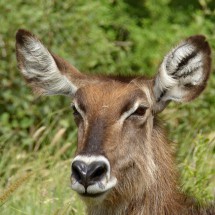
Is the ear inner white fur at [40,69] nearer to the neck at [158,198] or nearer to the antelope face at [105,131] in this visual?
the antelope face at [105,131]

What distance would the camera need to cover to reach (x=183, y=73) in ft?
28.1

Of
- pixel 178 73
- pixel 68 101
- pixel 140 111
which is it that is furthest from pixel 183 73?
pixel 68 101

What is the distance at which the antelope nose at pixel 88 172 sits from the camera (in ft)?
25.1

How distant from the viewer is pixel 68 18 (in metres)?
12.3

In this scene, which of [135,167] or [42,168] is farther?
[42,168]

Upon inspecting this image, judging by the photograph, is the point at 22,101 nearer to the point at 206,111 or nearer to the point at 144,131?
the point at 206,111

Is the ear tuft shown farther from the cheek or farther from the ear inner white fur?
the cheek

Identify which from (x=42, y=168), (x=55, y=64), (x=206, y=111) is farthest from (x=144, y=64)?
(x=55, y=64)

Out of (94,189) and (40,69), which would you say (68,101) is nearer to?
(40,69)

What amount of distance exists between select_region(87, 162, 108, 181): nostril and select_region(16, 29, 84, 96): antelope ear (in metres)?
1.09

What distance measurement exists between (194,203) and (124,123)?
89 cm

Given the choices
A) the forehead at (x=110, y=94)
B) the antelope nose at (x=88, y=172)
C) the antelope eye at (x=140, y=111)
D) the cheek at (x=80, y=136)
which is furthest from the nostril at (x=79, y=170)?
the antelope eye at (x=140, y=111)

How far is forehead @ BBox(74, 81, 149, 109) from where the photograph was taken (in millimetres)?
8195

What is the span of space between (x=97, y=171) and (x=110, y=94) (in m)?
0.79
